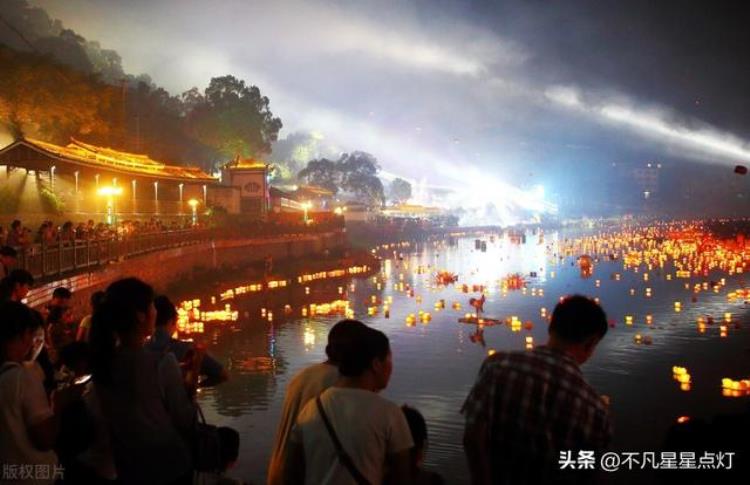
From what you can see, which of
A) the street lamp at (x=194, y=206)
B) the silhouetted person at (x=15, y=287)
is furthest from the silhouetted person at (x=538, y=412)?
the street lamp at (x=194, y=206)

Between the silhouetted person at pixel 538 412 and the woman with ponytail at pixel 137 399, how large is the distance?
1.87m

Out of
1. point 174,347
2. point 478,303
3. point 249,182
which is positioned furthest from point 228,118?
point 174,347

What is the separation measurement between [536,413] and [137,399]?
2437 millimetres

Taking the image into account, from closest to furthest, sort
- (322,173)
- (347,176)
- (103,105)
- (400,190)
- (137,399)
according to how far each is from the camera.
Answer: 1. (137,399)
2. (103,105)
3. (322,173)
4. (347,176)
5. (400,190)

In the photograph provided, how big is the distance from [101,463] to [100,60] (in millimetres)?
84108

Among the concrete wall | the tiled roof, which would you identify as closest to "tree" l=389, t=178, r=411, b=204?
the concrete wall

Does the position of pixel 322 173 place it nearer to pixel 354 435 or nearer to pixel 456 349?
pixel 456 349

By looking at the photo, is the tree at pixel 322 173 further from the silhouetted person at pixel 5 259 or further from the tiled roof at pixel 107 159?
the silhouetted person at pixel 5 259

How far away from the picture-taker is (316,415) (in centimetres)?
346

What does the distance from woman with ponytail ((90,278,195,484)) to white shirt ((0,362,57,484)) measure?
36cm

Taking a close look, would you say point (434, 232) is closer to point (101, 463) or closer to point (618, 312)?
point (618, 312)

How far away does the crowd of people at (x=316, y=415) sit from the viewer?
3.45 meters

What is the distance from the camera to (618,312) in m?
32.1

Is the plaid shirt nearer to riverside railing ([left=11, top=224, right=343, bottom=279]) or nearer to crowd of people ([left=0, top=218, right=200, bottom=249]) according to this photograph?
riverside railing ([left=11, top=224, right=343, bottom=279])
